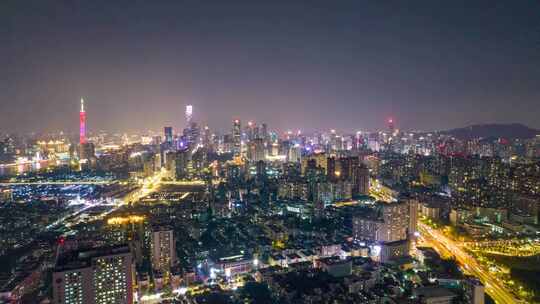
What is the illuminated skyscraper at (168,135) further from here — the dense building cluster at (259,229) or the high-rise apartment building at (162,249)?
the high-rise apartment building at (162,249)

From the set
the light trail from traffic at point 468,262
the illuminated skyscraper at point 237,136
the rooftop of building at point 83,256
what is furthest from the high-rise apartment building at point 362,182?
the illuminated skyscraper at point 237,136

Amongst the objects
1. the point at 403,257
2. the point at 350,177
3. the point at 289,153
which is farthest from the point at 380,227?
the point at 289,153

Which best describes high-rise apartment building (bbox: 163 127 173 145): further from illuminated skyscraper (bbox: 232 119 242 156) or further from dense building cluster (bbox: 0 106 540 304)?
dense building cluster (bbox: 0 106 540 304)

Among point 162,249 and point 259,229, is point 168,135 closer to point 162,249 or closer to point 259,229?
point 259,229

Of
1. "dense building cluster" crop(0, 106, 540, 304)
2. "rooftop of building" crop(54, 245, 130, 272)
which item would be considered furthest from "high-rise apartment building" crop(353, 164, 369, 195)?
"rooftop of building" crop(54, 245, 130, 272)

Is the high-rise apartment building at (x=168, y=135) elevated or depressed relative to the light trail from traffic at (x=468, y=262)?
elevated
